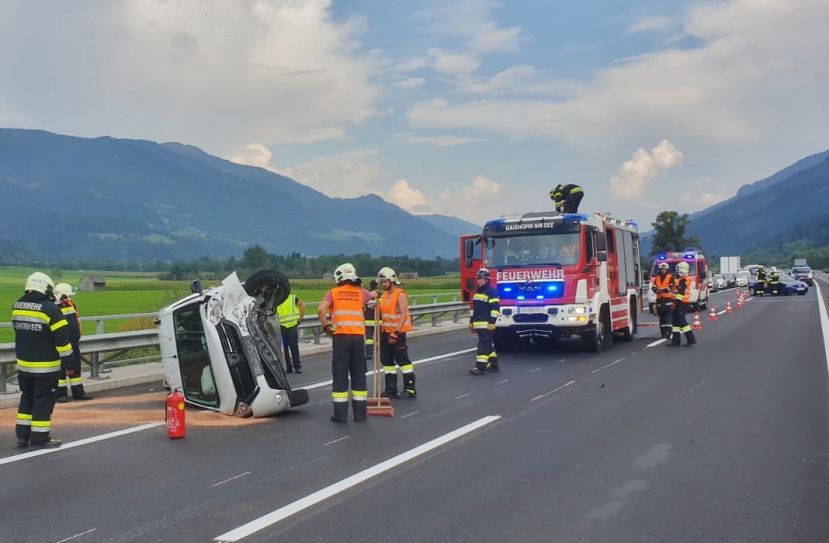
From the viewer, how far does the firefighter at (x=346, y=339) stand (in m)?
8.98

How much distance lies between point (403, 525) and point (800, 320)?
25.5 metres

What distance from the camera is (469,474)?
21.3 ft

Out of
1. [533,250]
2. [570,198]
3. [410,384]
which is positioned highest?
[570,198]

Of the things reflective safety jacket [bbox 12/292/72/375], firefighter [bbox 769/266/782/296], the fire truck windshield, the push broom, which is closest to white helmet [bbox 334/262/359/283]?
the push broom

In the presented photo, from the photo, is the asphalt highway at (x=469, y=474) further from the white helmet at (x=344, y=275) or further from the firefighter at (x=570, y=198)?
the firefighter at (x=570, y=198)

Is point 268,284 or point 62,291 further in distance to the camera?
point 62,291

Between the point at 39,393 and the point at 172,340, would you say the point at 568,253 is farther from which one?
the point at 39,393

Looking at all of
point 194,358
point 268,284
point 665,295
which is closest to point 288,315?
point 268,284

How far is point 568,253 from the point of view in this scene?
52.1ft

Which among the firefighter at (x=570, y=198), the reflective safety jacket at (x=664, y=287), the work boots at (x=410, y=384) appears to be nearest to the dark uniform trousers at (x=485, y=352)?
the work boots at (x=410, y=384)

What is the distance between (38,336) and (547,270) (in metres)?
10.2

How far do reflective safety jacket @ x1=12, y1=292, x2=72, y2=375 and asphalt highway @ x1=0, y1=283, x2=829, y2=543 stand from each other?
0.85 metres

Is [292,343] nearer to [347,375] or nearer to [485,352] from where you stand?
[485,352]

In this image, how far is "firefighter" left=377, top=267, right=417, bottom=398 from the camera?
1059cm
